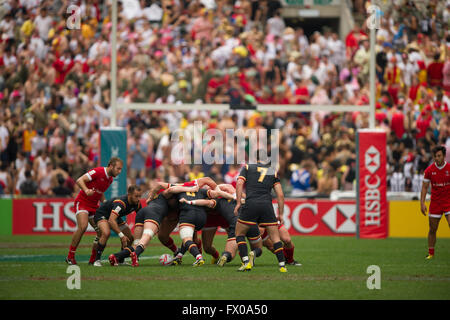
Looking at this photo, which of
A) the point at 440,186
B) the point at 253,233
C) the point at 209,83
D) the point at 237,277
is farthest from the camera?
the point at 209,83

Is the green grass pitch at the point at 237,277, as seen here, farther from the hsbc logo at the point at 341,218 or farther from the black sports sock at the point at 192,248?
the hsbc logo at the point at 341,218

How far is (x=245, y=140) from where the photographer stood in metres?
21.2

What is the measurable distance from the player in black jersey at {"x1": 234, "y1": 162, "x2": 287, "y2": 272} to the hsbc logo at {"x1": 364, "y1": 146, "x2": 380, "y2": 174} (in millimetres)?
8340

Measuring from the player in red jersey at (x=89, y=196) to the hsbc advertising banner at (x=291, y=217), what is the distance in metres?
7.65

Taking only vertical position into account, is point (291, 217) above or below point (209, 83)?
below

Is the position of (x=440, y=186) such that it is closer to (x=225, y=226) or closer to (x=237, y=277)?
(x=225, y=226)

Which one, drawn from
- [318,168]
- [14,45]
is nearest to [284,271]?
[318,168]

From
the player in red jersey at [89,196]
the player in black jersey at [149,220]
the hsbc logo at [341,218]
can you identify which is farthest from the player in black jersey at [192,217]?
the hsbc logo at [341,218]

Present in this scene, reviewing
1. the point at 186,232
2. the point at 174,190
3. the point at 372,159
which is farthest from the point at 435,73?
the point at 186,232

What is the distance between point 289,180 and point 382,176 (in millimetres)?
2441

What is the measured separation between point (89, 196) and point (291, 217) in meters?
8.71

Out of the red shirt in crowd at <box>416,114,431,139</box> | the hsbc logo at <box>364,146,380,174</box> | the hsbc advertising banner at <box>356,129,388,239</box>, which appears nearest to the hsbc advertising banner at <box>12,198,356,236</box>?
the hsbc advertising banner at <box>356,129,388,239</box>

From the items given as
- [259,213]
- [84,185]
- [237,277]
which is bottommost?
[237,277]

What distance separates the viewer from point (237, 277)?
1138cm
